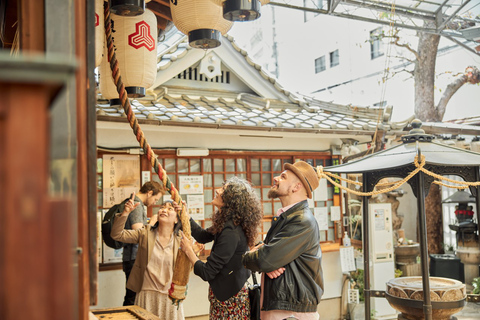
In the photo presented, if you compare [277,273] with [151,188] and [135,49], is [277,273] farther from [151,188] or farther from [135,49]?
[151,188]

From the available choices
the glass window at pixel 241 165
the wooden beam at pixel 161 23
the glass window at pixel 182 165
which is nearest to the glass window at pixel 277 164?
the glass window at pixel 241 165

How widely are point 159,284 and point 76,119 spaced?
13.0 ft

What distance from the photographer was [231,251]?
164 inches

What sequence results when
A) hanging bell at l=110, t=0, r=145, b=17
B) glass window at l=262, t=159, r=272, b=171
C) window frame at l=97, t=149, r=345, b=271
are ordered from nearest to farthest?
hanging bell at l=110, t=0, r=145, b=17, window frame at l=97, t=149, r=345, b=271, glass window at l=262, t=159, r=272, b=171

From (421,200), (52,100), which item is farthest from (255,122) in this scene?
(52,100)

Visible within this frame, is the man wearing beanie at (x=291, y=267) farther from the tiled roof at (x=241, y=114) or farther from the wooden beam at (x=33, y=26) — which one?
the tiled roof at (x=241, y=114)

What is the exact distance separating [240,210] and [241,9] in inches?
85.2

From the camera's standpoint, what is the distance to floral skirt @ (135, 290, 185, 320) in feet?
15.1

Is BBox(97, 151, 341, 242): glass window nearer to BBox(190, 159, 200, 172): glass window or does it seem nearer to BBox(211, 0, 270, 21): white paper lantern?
BBox(190, 159, 200, 172): glass window

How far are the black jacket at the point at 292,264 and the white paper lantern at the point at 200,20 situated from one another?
1.79 m

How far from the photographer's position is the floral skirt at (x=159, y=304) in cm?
460

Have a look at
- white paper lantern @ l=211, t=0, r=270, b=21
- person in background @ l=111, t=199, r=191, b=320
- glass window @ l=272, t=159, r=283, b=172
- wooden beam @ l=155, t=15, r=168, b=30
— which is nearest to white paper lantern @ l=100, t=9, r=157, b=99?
wooden beam @ l=155, t=15, r=168, b=30

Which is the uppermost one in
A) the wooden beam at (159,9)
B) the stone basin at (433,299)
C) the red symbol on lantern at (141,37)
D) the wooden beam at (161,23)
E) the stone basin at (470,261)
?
A: the wooden beam at (161,23)

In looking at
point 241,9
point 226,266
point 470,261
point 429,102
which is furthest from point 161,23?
→ point 470,261
